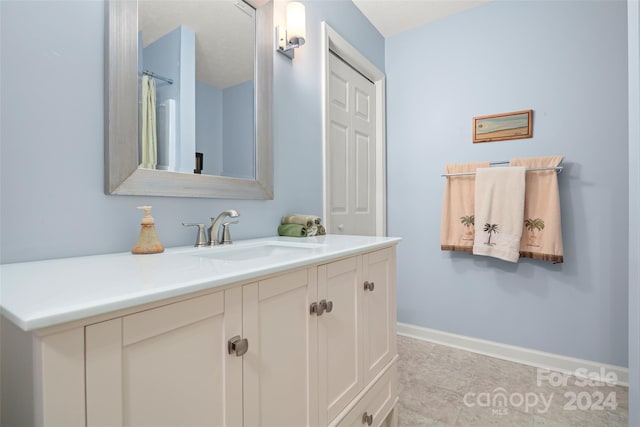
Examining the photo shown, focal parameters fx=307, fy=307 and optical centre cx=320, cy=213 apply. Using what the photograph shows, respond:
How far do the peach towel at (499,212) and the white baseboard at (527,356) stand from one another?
2.20 feet

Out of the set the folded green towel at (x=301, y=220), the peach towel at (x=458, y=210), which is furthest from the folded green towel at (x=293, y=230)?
the peach towel at (x=458, y=210)

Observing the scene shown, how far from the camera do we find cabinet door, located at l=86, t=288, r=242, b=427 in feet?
1.59

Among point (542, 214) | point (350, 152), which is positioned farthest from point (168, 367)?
point (542, 214)

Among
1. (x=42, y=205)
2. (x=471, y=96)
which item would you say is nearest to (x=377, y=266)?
(x=42, y=205)

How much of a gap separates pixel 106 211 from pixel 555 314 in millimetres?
2527

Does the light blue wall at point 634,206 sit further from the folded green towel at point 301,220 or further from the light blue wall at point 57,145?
the light blue wall at point 57,145

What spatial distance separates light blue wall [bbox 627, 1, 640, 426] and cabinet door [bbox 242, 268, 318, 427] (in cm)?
138

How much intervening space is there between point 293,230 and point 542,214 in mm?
1642

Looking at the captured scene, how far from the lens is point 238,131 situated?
1344 millimetres

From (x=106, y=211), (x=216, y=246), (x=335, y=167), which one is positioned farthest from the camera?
(x=335, y=167)

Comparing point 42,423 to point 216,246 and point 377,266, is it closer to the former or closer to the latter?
point 216,246

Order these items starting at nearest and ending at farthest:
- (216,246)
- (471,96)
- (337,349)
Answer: (337,349)
(216,246)
(471,96)

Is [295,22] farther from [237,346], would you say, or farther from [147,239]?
[237,346]

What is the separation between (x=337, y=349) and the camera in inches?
40.6
